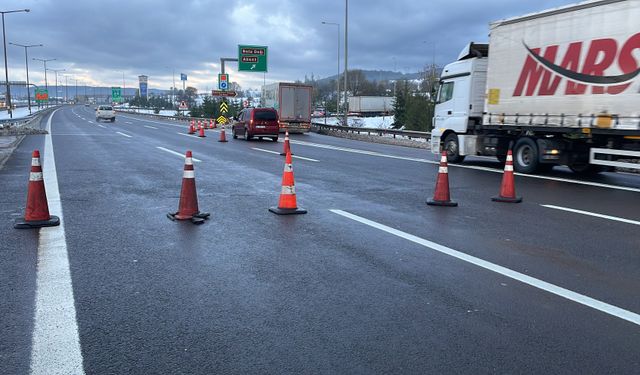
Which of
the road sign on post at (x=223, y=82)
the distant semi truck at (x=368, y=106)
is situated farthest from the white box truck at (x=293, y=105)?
the distant semi truck at (x=368, y=106)

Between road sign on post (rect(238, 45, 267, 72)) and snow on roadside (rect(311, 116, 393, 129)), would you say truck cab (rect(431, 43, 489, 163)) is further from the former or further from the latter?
snow on roadside (rect(311, 116, 393, 129))

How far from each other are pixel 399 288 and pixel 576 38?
33.4 ft

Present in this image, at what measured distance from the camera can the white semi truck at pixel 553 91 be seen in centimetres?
1157

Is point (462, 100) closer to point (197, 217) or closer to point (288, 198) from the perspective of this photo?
point (288, 198)

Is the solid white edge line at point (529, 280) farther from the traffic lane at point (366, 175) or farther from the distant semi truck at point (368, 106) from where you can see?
the distant semi truck at point (368, 106)

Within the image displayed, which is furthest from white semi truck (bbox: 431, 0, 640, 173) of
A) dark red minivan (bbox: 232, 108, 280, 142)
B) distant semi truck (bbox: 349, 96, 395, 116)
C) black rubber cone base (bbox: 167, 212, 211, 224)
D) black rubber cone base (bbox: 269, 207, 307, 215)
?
distant semi truck (bbox: 349, 96, 395, 116)

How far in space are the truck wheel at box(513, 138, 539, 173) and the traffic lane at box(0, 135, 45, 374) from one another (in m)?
11.6

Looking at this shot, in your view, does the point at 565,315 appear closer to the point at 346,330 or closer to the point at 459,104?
the point at 346,330

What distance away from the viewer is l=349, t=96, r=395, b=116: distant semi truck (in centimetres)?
9712

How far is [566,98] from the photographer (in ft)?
42.3

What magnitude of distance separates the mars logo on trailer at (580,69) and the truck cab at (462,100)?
194 cm

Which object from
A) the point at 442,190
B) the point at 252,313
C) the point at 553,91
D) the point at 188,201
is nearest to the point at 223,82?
the point at 553,91

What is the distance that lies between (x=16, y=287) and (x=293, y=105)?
32761 millimetres

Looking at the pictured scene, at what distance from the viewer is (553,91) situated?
13273 mm
